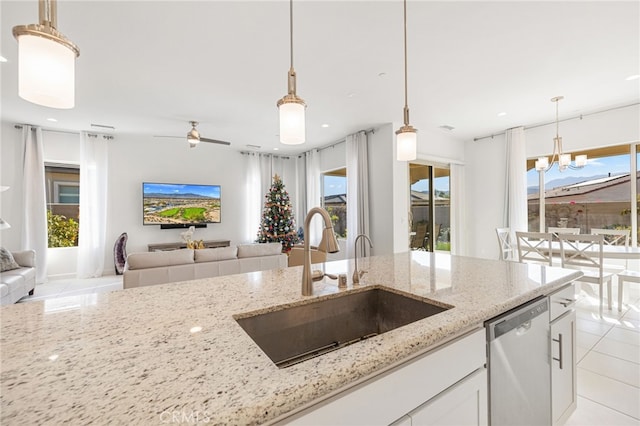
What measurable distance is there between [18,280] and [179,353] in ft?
14.4

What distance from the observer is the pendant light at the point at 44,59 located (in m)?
0.76

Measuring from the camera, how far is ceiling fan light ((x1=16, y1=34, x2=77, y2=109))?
2.50 ft

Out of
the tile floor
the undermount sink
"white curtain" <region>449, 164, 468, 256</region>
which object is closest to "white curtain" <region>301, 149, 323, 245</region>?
"white curtain" <region>449, 164, 468, 256</region>

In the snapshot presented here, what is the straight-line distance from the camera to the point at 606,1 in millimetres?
2014

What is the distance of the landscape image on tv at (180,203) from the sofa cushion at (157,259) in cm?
323

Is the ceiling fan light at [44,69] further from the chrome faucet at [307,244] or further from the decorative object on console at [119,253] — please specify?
the decorative object on console at [119,253]

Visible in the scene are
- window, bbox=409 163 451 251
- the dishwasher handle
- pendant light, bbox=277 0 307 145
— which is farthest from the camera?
window, bbox=409 163 451 251

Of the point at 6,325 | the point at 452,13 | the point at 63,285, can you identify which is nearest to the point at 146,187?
the point at 63,285

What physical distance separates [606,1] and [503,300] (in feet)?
8.18

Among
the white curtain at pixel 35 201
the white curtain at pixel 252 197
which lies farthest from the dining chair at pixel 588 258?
the white curtain at pixel 35 201

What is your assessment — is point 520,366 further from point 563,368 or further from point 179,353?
point 179,353

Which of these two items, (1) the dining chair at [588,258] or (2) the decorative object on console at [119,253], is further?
(2) the decorative object on console at [119,253]

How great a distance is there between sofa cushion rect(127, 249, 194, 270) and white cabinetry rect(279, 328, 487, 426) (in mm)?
2972

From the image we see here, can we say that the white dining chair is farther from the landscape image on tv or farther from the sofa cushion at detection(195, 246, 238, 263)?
the landscape image on tv
